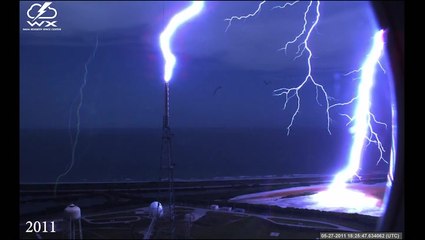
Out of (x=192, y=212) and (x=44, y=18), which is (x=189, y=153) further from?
(x=44, y=18)

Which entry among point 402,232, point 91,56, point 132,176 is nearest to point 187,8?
point 91,56

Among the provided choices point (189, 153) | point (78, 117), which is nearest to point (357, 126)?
point (189, 153)

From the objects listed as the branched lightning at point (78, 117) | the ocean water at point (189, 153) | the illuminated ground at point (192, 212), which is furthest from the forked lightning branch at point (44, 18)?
the illuminated ground at point (192, 212)

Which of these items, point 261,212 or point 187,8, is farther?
point 261,212

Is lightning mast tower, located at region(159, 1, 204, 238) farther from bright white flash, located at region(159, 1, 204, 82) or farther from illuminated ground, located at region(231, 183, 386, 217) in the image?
illuminated ground, located at region(231, 183, 386, 217)

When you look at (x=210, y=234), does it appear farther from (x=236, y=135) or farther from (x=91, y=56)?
(x=91, y=56)

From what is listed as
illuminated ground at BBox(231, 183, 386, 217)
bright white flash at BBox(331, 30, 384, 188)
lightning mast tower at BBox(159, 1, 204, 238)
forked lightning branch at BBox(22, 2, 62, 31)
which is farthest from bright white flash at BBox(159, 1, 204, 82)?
bright white flash at BBox(331, 30, 384, 188)
